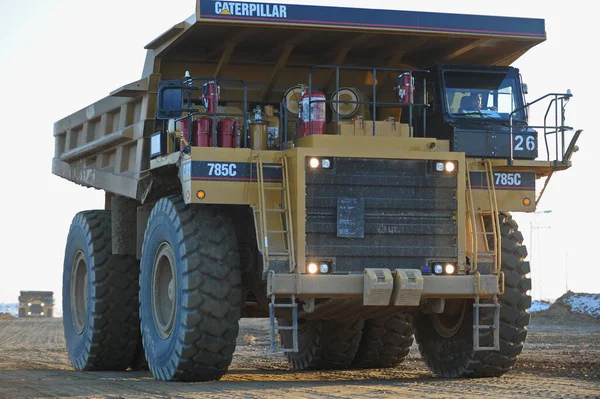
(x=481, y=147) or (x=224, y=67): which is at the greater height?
(x=224, y=67)

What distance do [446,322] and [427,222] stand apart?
1.66 m

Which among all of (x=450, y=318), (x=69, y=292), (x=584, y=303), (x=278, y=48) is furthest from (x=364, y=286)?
(x=584, y=303)

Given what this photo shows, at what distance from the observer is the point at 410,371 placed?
599 inches

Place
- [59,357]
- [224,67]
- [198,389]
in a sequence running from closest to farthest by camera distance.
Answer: [198,389]
[224,67]
[59,357]

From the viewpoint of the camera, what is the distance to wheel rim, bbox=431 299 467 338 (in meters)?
12.7

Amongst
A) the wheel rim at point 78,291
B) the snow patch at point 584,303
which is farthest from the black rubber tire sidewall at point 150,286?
the snow patch at point 584,303

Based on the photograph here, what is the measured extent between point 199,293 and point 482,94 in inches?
163

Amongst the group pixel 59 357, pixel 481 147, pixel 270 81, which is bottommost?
pixel 59 357

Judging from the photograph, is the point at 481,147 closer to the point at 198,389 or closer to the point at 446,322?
the point at 446,322

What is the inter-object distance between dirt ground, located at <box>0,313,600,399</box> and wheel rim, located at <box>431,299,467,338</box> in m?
0.57

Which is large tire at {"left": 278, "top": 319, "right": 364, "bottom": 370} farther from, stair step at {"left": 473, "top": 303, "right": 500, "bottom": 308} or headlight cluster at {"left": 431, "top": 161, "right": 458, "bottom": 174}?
headlight cluster at {"left": 431, "top": 161, "right": 458, "bottom": 174}

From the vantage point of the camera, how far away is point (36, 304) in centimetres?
6269

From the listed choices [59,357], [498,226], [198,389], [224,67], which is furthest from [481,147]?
[59,357]

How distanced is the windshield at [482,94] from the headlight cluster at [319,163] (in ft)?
6.66
